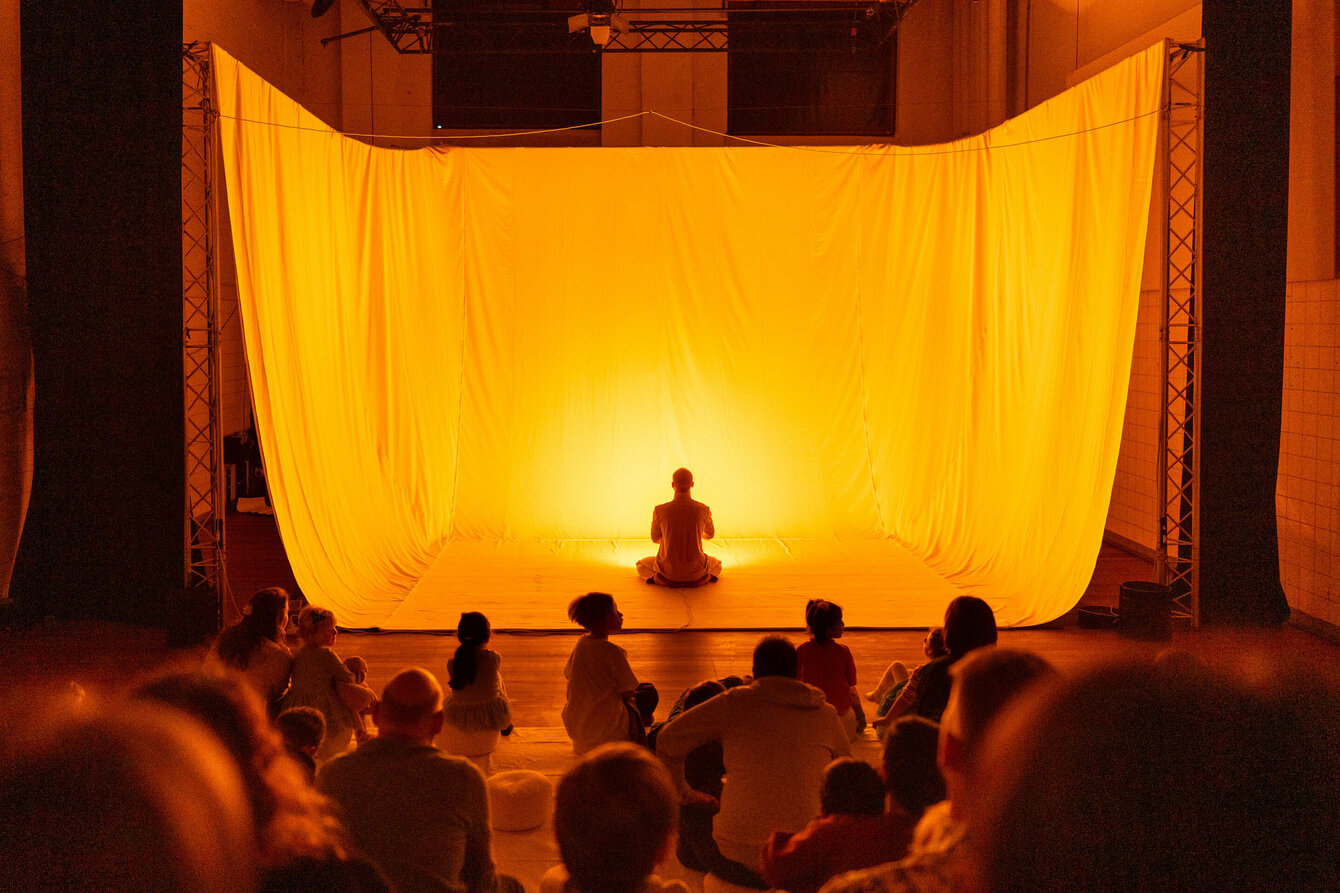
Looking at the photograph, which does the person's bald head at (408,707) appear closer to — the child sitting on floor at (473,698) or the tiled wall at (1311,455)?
the child sitting on floor at (473,698)

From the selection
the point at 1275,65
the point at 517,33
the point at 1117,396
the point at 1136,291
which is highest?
the point at 517,33

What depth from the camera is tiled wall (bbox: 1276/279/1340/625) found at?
16.0 feet

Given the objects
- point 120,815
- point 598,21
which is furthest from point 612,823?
point 598,21

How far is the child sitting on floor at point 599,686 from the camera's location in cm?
327

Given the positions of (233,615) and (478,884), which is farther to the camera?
(233,615)

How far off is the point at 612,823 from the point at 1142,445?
6.43 metres

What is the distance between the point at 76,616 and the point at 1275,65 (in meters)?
5.78

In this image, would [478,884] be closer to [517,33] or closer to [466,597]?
[466,597]

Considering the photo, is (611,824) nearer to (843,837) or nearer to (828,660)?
(843,837)

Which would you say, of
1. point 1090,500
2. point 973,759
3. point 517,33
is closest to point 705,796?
point 973,759

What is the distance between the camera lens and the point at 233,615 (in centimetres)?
548

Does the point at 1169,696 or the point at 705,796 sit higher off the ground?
the point at 1169,696

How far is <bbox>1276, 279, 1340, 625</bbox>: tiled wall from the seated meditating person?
2826 millimetres

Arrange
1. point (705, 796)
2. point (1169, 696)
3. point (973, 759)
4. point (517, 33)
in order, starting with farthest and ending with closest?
point (517, 33) < point (705, 796) < point (973, 759) < point (1169, 696)
